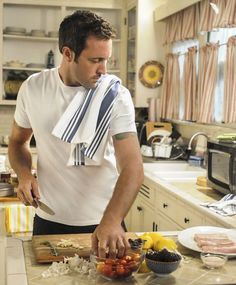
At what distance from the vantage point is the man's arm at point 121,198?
146cm

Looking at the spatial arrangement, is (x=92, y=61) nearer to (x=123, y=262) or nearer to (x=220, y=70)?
(x=123, y=262)

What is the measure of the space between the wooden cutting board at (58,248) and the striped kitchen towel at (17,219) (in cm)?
118

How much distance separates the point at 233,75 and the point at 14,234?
6.50 feet

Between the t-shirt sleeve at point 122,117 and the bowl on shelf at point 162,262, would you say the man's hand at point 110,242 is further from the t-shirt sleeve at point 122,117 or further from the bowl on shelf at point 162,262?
the t-shirt sleeve at point 122,117

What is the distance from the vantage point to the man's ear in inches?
70.2

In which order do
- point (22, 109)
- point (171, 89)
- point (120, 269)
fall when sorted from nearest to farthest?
point (120, 269)
point (22, 109)
point (171, 89)

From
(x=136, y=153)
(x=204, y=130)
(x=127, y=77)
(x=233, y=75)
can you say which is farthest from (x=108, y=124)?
Result: (x=127, y=77)

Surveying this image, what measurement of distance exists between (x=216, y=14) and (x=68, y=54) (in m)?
2.41

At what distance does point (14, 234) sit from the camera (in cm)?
296

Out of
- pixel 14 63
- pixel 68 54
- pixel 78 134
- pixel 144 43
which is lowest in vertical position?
pixel 78 134

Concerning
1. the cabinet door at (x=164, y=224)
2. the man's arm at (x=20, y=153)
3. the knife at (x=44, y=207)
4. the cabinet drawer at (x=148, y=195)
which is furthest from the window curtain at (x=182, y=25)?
the knife at (x=44, y=207)

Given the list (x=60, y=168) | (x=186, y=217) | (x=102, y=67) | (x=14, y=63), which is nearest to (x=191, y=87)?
(x=186, y=217)

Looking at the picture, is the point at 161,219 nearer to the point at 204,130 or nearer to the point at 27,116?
the point at 204,130

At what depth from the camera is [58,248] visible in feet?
5.50
